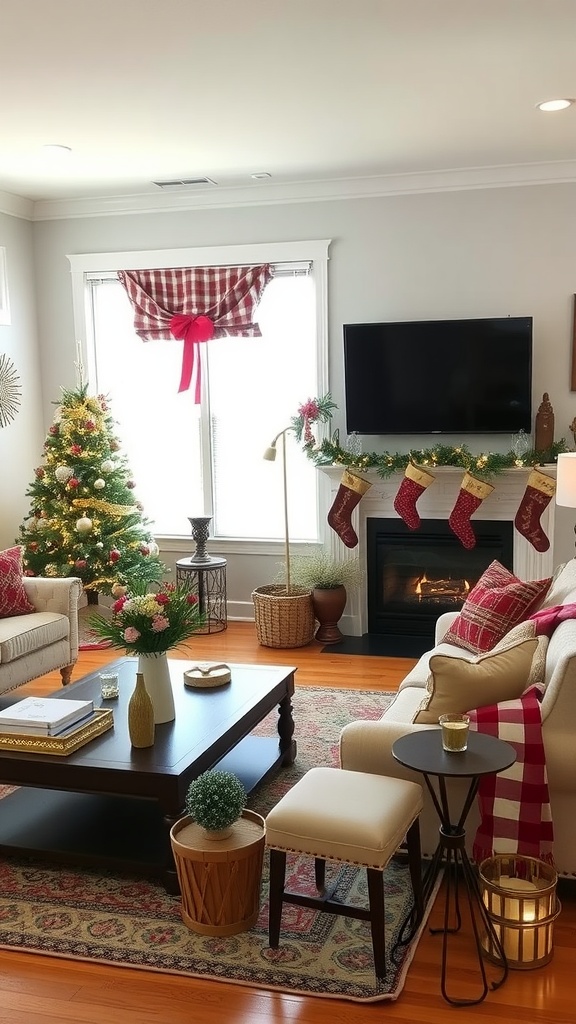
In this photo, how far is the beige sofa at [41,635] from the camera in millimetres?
4684

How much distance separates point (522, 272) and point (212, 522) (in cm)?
271

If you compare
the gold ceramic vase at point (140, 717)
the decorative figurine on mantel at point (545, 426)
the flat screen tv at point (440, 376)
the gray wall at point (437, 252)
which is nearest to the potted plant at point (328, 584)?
the gray wall at point (437, 252)

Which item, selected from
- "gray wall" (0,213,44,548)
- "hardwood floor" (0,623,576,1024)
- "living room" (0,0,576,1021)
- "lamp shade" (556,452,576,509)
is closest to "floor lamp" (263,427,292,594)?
"living room" (0,0,576,1021)

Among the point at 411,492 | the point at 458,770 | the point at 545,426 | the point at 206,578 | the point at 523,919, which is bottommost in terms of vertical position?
the point at 523,919

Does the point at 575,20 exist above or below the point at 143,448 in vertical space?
above

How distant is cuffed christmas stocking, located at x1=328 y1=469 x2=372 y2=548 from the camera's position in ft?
19.6

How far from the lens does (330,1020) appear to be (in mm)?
2408

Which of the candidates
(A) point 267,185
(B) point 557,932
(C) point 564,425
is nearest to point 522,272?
(C) point 564,425

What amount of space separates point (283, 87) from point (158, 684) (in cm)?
266

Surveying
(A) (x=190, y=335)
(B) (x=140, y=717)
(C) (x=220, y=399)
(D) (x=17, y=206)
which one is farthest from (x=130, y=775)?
(D) (x=17, y=206)

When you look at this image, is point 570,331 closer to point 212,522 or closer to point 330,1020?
point 212,522

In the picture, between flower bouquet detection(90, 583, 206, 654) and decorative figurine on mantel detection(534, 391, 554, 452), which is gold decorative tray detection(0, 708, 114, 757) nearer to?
flower bouquet detection(90, 583, 206, 654)

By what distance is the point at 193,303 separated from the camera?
21.2 feet

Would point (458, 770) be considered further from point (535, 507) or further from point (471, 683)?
→ point (535, 507)
